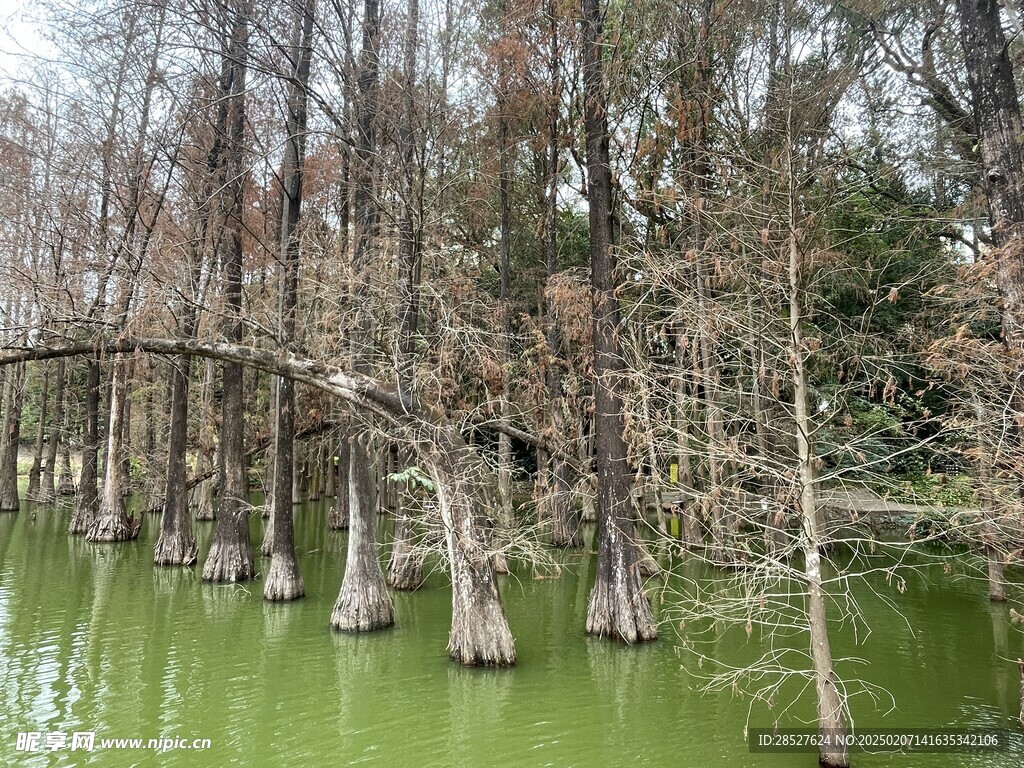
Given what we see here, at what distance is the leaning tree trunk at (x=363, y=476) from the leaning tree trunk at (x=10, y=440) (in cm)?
1631

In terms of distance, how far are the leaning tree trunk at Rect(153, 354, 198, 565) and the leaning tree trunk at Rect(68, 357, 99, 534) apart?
16.6 feet

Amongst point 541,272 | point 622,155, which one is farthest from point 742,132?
point 541,272

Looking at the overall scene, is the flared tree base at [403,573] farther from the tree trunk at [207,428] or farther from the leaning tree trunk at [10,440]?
the leaning tree trunk at [10,440]

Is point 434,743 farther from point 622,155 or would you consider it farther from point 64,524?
point 64,524

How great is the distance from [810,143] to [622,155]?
3.70 meters

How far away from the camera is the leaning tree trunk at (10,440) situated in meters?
20.6

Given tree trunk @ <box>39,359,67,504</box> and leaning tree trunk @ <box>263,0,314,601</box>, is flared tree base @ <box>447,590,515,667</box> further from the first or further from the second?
tree trunk @ <box>39,359,67,504</box>

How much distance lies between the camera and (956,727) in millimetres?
6145

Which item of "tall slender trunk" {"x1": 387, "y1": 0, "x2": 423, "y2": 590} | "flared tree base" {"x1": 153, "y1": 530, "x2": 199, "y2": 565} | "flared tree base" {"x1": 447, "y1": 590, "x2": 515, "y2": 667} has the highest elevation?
"tall slender trunk" {"x1": 387, "y1": 0, "x2": 423, "y2": 590}

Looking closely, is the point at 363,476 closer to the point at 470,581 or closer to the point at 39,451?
the point at 470,581

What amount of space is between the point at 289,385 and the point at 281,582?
352cm

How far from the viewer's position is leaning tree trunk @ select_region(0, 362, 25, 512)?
67.6 feet

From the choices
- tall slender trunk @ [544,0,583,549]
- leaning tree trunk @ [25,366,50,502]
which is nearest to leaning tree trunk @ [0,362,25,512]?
leaning tree trunk @ [25,366,50,502]

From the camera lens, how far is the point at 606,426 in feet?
30.5
